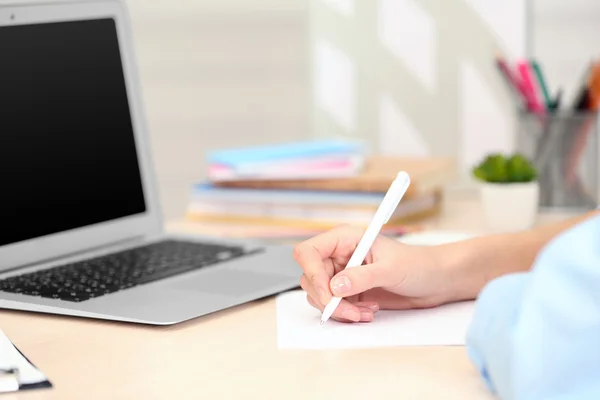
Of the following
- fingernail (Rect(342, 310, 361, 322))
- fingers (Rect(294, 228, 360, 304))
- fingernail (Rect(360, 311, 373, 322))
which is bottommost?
fingernail (Rect(360, 311, 373, 322))

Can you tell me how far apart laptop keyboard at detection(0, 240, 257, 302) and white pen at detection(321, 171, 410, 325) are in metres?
0.25

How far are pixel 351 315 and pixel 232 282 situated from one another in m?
0.20

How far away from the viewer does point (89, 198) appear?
1220mm

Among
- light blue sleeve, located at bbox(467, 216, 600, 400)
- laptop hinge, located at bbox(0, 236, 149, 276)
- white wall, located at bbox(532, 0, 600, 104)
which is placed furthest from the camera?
white wall, located at bbox(532, 0, 600, 104)

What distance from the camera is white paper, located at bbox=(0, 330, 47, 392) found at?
29.0 inches

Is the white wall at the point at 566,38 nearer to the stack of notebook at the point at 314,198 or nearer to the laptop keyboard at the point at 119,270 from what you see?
the stack of notebook at the point at 314,198

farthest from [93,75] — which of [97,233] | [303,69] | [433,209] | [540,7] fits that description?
[540,7]

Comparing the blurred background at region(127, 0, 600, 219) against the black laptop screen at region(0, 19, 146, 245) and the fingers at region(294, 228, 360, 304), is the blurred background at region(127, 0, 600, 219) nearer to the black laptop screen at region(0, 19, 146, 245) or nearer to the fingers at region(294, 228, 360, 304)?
the black laptop screen at region(0, 19, 146, 245)

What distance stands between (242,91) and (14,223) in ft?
3.18

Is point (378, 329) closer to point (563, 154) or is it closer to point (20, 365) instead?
point (20, 365)

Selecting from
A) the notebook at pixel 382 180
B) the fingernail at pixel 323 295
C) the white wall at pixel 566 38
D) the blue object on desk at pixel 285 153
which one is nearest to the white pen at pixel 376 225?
the fingernail at pixel 323 295

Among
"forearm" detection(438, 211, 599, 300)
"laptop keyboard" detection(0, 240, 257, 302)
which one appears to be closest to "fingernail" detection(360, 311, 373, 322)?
"forearm" detection(438, 211, 599, 300)

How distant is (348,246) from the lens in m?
0.93

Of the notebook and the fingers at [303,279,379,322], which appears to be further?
the notebook
